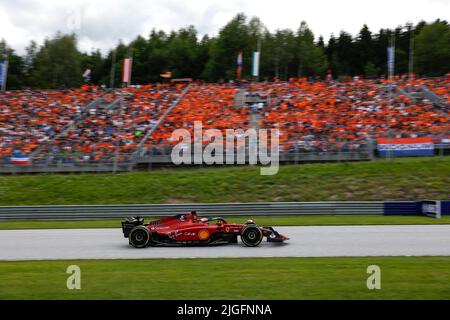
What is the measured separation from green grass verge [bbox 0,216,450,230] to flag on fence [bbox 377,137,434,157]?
6.94m

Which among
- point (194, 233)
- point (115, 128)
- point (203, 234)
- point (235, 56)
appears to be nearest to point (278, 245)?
point (203, 234)

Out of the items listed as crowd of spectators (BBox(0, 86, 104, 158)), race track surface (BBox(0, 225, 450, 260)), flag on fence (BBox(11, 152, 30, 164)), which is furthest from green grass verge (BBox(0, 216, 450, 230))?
crowd of spectators (BBox(0, 86, 104, 158))

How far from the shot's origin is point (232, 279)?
730 centimetres

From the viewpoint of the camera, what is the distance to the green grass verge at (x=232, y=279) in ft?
21.4

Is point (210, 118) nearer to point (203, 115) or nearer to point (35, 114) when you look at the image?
point (203, 115)

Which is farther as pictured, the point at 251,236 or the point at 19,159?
the point at 19,159

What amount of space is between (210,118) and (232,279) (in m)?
19.3

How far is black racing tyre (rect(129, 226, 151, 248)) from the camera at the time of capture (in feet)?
35.2

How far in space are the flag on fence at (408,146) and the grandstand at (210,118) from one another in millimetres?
257

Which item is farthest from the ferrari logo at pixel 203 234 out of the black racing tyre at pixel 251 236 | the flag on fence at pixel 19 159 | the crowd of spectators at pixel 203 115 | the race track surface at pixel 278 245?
the flag on fence at pixel 19 159

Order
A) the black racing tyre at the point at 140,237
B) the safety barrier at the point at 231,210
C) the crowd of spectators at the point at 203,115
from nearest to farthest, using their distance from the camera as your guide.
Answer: the black racing tyre at the point at 140,237
the safety barrier at the point at 231,210
the crowd of spectators at the point at 203,115

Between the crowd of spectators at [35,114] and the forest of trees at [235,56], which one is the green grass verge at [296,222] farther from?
the forest of trees at [235,56]

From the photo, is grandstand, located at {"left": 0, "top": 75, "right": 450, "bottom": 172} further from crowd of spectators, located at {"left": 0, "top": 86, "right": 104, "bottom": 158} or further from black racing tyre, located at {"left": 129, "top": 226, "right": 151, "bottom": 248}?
black racing tyre, located at {"left": 129, "top": 226, "right": 151, "bottom": 248}
